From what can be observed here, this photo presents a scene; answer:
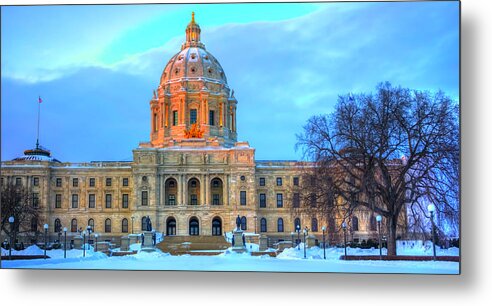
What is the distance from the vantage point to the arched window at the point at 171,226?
51.0m

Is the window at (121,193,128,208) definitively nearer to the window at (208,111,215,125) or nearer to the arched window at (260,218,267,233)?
the window at (208,111,215,125)

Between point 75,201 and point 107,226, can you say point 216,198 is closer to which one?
point 107,226

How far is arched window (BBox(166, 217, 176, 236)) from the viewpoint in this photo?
5097cm

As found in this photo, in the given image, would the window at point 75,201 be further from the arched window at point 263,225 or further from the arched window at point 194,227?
the arched window at point 263,225

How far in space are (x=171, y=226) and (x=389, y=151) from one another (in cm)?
2873

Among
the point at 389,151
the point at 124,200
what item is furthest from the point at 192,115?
the point at 389,151

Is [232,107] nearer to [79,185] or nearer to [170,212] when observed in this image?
[170,212]

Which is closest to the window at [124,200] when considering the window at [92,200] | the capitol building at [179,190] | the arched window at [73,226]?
the capitol building at [179,190]

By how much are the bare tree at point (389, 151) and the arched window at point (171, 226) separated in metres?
24.9

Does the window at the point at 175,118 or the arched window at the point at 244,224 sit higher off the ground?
the window at the point at 175,118

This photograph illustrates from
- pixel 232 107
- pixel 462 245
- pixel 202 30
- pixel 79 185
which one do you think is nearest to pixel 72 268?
pixel 202 30

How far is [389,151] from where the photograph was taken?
25.4 meters

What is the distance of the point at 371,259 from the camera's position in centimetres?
2303

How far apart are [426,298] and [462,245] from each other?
1775 millimetres
